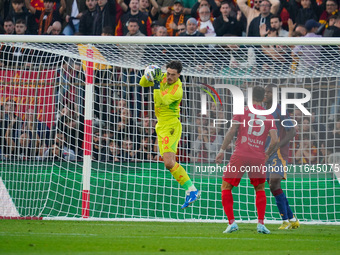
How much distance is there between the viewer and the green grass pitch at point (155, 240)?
648 cm

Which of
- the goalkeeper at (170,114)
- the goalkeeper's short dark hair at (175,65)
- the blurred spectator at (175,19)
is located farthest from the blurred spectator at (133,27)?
the goalkeeper's short dark hair at (175,65)

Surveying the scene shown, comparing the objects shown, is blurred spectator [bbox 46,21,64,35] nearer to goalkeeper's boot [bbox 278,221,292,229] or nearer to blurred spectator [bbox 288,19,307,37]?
blurred spectator [bbox 288,19,307,37]

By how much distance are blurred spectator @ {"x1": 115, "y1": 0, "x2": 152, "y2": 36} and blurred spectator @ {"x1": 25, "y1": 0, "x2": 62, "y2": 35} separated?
1842 millimetres

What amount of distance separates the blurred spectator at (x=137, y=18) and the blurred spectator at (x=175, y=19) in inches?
18.7

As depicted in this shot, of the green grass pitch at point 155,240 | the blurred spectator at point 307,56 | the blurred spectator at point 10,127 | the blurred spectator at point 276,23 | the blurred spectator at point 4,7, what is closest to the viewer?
the green grass pitch at point 155,240

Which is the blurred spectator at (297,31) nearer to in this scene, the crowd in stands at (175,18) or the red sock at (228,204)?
the crowd in stands at (175,18)

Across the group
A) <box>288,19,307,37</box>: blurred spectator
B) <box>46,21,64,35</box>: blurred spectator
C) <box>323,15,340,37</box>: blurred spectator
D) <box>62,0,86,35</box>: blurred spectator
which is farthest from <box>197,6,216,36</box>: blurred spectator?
<box>46,21,64,35</box>: blurred spectator

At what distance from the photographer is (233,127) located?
28.3 ft

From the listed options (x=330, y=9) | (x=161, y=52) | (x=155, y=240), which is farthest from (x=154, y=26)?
(x=155, y=240)

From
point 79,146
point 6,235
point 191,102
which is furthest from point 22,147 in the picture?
point 6,235

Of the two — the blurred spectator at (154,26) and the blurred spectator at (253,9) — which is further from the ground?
the blurred spectator at (253,9)

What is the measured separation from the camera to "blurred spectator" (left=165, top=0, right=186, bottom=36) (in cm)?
1486

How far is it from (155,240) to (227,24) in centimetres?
793

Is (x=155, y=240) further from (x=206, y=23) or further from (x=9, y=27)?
(x=9, y=27)
